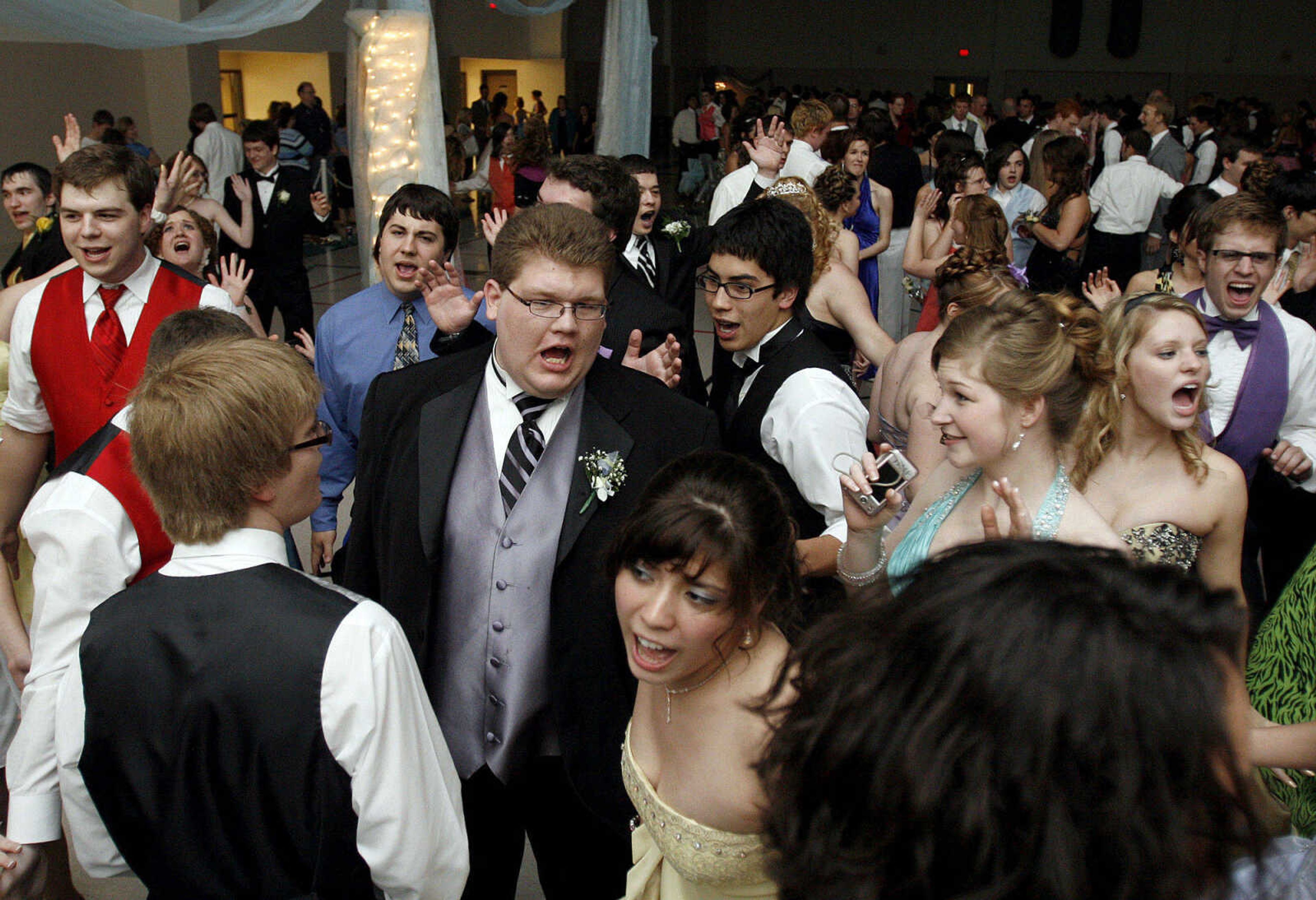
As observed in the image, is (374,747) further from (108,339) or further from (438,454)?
(108,339)

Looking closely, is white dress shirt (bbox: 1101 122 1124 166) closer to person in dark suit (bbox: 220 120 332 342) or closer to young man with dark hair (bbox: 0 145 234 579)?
person in dark suit (bbox: 220 120 332 342)

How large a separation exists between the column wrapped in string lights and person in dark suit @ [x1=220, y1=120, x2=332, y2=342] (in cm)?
103

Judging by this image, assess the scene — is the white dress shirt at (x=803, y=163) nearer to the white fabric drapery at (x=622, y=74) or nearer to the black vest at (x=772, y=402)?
the white fabric drapery at (x=622, y=74)

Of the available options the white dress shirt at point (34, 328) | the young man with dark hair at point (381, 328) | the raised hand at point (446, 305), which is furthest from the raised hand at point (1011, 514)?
the white dress shirt at point (34, 328)

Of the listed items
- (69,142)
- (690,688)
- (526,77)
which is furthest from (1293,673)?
(526,77)

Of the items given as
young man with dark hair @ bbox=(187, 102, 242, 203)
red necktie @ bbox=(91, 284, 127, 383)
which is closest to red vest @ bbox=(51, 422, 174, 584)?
red necktie @ bbox=(91, 284, 127, 383)

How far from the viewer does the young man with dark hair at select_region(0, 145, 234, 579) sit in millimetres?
2760

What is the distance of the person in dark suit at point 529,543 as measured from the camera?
204 centimetres

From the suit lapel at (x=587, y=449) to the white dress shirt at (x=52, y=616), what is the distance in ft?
2.59

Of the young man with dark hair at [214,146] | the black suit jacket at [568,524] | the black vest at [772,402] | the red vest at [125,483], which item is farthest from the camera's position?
the young man with dark hair at [214,146]

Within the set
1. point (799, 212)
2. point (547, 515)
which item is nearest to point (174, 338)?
A: point (547, 515)

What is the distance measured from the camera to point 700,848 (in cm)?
162

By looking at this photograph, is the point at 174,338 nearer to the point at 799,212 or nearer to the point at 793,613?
the point at 793,613

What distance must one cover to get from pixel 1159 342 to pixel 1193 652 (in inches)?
62.4
